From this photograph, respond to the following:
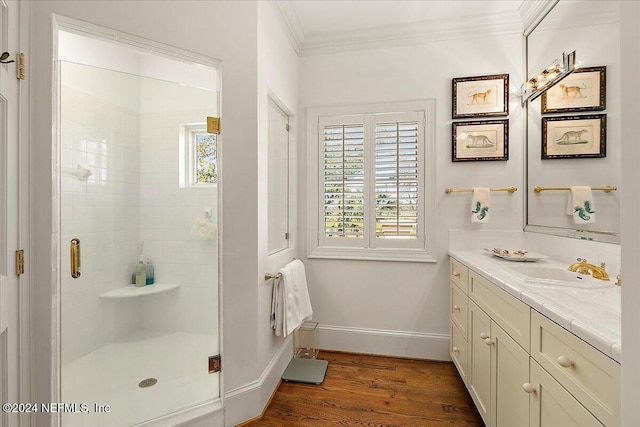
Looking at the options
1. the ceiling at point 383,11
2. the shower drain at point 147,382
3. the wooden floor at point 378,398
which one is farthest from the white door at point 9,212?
the ceiling at point 383,11

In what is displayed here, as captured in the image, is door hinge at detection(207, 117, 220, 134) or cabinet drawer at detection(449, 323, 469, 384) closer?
door hinge at detection(207, 117, 220, 134)

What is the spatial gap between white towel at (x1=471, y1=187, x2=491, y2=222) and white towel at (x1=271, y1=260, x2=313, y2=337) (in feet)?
4.84

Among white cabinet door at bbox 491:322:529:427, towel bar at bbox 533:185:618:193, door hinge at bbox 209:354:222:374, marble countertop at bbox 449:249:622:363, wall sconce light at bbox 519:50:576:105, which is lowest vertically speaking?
door hinge at bbox 209:354:222:374

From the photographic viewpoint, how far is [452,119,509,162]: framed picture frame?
2430mm

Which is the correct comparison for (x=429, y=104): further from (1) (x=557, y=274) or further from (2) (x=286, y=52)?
(1) (x=557, y=274)

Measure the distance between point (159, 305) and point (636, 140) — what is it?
2.31 m

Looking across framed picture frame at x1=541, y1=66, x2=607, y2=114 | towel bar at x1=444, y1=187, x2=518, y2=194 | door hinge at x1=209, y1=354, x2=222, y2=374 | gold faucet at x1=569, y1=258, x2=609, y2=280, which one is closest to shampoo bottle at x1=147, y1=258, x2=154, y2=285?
door hinge at x1=209, y1=354, x2=222, y2=374

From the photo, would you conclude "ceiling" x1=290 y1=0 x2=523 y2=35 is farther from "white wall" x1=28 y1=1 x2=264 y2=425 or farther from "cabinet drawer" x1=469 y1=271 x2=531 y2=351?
"cabinet drawer" x1=469 y1=271 x2=531 y2=351

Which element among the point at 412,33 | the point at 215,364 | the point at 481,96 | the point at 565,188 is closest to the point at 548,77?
the point at 481,96

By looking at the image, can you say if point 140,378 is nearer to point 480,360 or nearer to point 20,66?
point 20,66

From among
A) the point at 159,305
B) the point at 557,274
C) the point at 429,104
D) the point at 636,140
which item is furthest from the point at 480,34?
the point at 159,305

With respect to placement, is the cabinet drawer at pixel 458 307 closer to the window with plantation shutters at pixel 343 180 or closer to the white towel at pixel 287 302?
the window with plantation shutters at pixel 343 180

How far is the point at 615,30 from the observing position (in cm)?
143

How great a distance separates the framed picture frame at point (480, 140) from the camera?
95.7 inches
